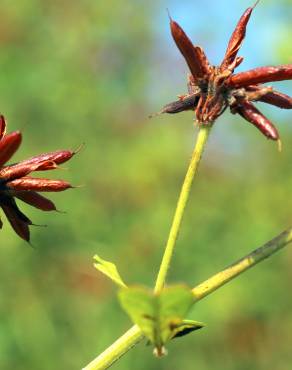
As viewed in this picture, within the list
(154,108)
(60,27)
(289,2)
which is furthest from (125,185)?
(289,2)

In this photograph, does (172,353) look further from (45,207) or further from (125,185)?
(45,207)

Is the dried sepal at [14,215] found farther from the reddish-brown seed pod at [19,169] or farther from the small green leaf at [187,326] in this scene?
the small green leaf at [187,326]

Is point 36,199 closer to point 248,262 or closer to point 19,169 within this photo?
point 19,169

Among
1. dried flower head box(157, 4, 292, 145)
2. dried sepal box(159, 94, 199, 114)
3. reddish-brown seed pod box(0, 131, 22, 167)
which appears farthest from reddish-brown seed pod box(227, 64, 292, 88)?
reddish-brown seed pod box(0, 131, 22, 167)

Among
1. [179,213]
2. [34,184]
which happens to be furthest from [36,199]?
[179,213]

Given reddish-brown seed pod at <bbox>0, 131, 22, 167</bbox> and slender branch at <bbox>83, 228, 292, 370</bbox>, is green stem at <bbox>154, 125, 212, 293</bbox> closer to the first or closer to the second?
slender branch at <bbox>83, 228, 292, 370</bbox>
